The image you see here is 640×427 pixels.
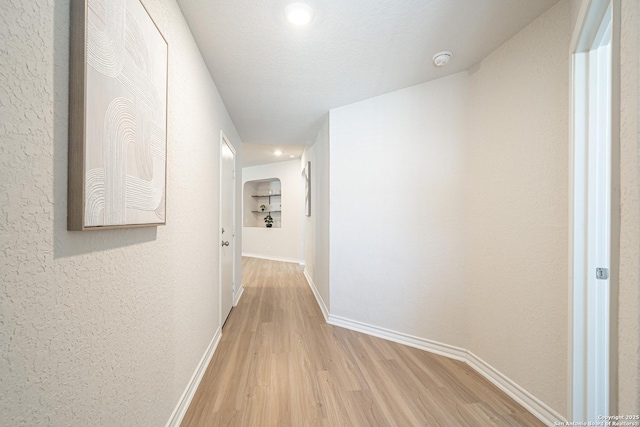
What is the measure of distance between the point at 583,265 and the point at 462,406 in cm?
109

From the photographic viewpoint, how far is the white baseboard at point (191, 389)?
1444mm

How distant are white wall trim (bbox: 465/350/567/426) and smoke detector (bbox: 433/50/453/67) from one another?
228cm

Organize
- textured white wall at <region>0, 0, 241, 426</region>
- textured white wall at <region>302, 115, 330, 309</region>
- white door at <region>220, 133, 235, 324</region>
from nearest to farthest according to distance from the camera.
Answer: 1. textured white wall at <region>0, 0, 241, 426</region>
2. white door at <region>220, 133, 235, 324</region>
3. textured white wall at <region>302, 115, 330, 309</region>

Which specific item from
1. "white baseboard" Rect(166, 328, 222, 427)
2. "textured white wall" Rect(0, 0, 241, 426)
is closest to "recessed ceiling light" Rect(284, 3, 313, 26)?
"textured white wall" Rect(0, 0, 241, 426)

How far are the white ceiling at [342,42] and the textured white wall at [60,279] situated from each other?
387 mm

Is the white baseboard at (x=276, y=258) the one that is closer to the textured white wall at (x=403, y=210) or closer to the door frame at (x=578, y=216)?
the textured white wall at (x=403, y=210)

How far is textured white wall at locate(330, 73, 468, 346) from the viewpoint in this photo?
7.36 ft

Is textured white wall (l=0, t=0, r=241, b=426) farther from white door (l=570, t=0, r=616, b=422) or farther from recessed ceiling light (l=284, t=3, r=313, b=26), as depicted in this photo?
white door (l=570, t=0, r=616, b=422)

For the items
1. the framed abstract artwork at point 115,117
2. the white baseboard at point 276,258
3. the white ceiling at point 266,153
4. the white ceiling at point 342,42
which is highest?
the white ceiling at point 266,153

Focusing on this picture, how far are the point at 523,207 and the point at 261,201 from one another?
711cm

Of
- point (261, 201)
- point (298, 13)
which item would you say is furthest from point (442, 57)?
point (261, 201)

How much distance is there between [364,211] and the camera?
274 cm

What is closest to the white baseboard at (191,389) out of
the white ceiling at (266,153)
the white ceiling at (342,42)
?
the white ceiling at (342,42)

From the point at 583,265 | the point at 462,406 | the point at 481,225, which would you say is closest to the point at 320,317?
the point at 462,406
